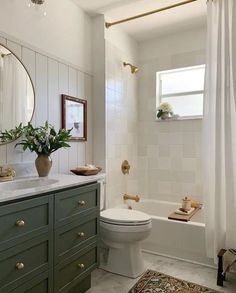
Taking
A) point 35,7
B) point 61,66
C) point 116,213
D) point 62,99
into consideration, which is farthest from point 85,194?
point 35,7

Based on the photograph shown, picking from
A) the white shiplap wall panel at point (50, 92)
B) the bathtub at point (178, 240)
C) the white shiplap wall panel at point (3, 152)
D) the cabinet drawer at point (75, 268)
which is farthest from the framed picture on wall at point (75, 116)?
the bathtub at point (178, 240)

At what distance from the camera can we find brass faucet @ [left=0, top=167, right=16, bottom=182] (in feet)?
5.42

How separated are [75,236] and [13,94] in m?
1.11

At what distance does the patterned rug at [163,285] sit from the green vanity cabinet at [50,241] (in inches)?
17.0

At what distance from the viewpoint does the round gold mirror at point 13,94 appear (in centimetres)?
179

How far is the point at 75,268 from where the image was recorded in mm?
1677

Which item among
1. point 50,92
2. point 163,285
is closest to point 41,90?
point 50,92

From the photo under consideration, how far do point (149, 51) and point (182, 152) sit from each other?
138 centimetres

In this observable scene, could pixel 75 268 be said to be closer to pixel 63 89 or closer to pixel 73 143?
pixel 73 143

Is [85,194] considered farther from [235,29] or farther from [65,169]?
[235,29]

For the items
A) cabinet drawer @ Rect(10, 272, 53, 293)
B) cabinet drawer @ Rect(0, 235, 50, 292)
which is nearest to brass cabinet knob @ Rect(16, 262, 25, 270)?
cabinet drawer @ Rect(0, 235, 50, 292)

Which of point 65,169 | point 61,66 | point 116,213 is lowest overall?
point 116,213

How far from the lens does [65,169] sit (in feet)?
7.72

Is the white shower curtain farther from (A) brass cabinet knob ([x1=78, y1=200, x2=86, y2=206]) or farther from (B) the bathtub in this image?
(A) brass cabinet knob ([x1=78, y1=200, x2=86, y2=206])
